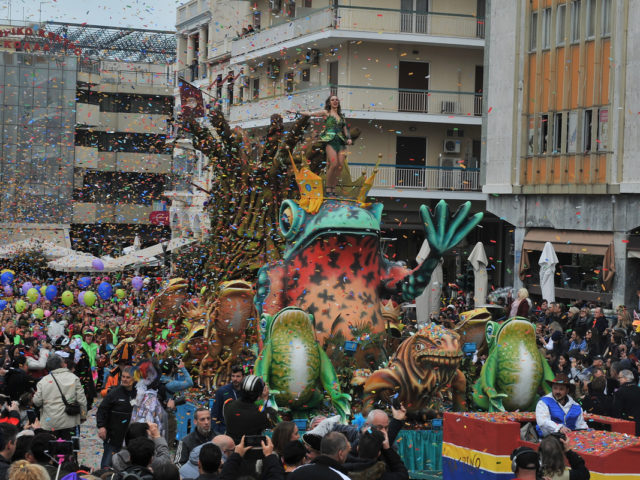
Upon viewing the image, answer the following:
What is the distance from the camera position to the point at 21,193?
51094 millimetres

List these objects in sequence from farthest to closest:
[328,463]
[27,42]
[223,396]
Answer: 1. [27,42]
2. [223,396]
3. [328,463]

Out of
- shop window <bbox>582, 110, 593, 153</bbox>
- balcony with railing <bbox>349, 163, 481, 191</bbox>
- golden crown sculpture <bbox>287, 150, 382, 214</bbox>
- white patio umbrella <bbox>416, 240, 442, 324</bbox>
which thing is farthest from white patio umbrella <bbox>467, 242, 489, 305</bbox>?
golden crown sculpture <bbox>287, 150, 382, 214</bbox>

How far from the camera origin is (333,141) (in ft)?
44.5

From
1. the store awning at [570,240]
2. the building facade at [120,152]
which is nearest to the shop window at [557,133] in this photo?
the store awning at [570,240]

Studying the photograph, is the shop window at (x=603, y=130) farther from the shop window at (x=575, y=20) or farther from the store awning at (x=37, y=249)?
the store awning at (x=37, y=249)

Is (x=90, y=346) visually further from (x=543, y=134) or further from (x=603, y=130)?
(x=543, y=134)

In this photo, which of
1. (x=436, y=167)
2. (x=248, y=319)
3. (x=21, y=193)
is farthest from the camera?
(x=21, y=193)

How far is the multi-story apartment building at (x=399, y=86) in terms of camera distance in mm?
33594

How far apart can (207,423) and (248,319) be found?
509cm

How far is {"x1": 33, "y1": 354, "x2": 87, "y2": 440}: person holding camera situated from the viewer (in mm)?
11641

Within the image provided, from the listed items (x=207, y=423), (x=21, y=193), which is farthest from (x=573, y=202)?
(x=21, y=193)

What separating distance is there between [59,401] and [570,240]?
58.7 ft

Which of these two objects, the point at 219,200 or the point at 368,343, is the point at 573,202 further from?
the point at 368,343

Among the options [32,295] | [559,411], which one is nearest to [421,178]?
[32,295]
